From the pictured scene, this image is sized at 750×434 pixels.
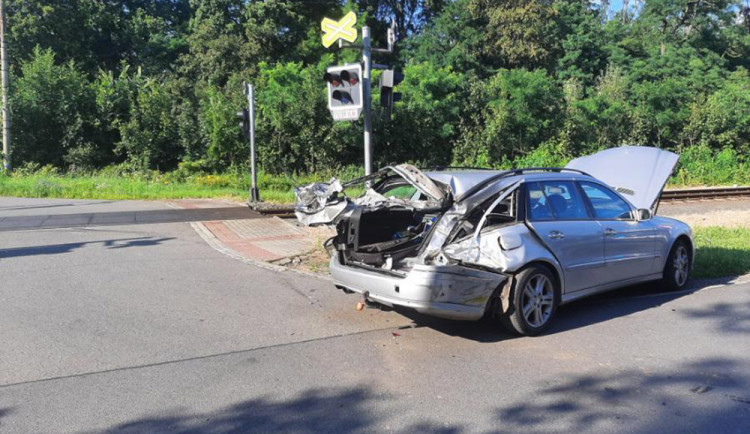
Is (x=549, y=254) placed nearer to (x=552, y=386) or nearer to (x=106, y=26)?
(x=552, y=386)

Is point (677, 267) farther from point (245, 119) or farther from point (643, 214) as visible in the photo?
point (245, 119)

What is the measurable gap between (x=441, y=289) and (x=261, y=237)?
7139 millimetres

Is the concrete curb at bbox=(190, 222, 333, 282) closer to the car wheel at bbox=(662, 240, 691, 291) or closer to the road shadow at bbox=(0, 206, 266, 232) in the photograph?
the road shadow at bbox=(0, 206, 266, 232)

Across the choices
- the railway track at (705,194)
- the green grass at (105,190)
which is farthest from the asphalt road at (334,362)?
the railway track at (705,194)

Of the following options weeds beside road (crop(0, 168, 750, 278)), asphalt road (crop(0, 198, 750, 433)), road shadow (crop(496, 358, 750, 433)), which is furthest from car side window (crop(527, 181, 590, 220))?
weeds beside road (crop(0, 168, 750, 278))

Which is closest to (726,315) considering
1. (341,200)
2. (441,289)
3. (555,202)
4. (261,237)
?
(555,202)

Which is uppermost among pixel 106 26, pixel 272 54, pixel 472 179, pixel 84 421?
pixel 106 26

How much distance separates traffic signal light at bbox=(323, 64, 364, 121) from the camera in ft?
31.0

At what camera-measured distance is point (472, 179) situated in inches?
239

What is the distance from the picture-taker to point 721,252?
387 inches

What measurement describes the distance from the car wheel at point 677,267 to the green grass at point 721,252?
96cm

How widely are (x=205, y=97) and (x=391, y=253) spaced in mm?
→ 25840

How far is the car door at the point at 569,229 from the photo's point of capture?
608cm

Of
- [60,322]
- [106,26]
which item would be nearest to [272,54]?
[106,26]
